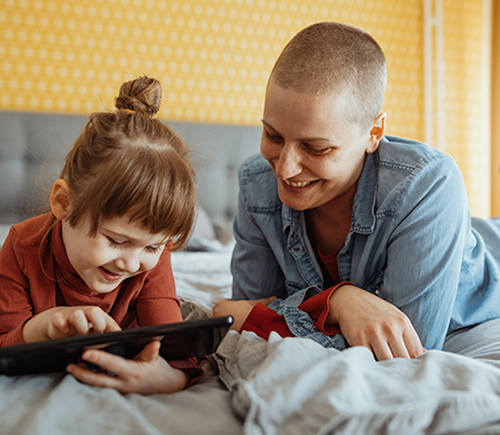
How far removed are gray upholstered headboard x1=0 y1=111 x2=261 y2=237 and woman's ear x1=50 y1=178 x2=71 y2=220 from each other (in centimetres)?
117

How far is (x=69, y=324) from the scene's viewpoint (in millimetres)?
640

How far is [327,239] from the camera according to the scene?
1.14 meters

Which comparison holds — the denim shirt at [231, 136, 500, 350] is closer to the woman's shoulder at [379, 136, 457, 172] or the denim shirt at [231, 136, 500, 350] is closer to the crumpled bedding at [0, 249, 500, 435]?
the woman's shoulder at [379, 136, 457, 172]

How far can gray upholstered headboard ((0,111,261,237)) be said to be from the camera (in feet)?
6.99

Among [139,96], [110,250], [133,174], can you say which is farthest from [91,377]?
[139,96]

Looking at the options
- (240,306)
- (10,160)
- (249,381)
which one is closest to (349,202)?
(240,306)

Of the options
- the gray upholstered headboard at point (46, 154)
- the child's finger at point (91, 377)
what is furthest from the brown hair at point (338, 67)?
the gray upholstered headboard at point (46, 154)

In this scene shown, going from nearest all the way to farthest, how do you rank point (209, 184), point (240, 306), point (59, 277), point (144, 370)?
point (144, 370) < point (59, 277) < point (240, 306) < point (209, 184)

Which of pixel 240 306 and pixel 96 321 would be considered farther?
pixel 240 306

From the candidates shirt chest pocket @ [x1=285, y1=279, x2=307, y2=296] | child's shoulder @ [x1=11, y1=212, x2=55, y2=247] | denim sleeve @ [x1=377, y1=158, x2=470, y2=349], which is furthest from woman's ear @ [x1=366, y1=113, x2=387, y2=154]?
child's shoulder @ [x1=11, y1=212, x2=55, y2=247]

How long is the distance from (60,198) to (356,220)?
0.62m

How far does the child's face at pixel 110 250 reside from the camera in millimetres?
732

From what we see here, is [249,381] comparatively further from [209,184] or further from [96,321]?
[209,184]

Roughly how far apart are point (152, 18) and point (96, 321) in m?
2.22
